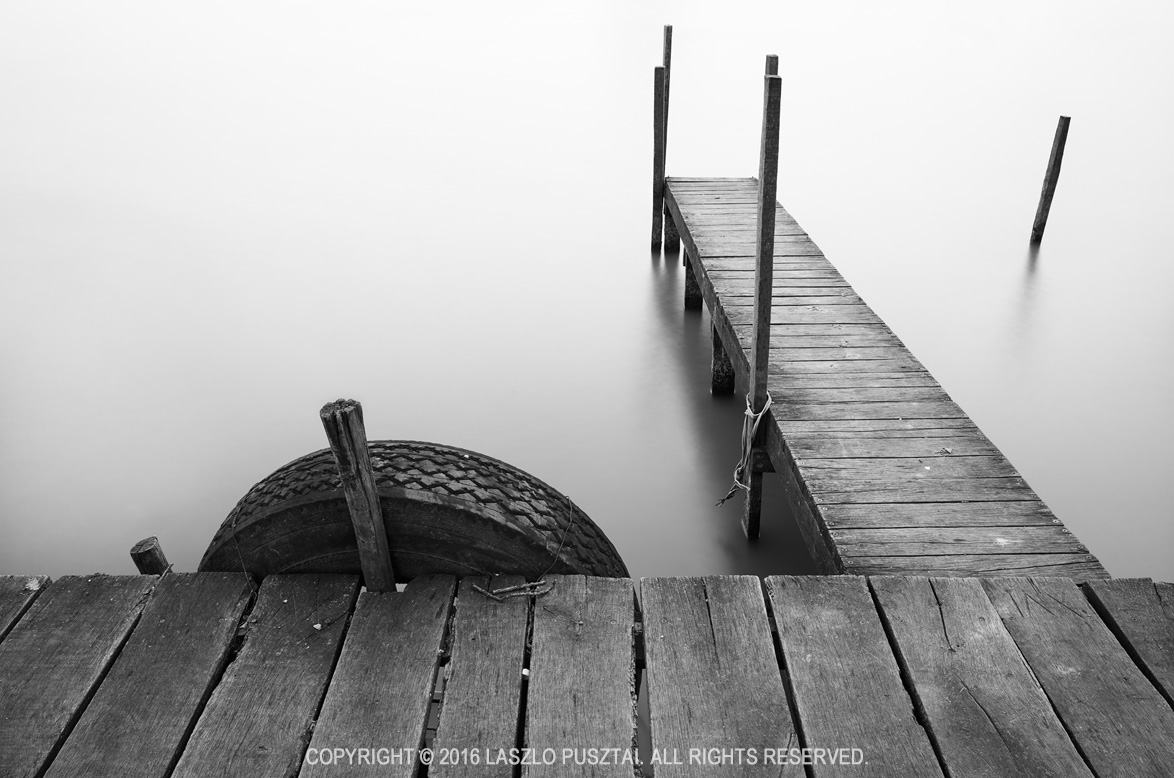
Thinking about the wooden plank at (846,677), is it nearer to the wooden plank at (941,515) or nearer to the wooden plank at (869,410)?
the wooden plank at (941,515)

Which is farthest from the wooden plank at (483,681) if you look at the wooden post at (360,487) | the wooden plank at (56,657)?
the wooden plank at (56,657)

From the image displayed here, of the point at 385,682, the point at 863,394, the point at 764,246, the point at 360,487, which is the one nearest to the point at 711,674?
the point at 385,682

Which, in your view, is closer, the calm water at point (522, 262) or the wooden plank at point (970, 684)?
the wooden plank at point (970, 684)

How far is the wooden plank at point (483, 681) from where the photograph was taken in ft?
5.56

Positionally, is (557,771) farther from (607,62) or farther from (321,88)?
(607,62)

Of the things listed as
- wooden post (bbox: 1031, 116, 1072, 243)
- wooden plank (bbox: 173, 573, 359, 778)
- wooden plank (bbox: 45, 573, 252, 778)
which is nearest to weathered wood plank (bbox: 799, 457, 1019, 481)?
wooden plank (bbox: 173, 573, 359, 778)

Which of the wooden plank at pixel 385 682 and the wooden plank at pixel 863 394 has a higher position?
the wooden plank at pixel 863 394

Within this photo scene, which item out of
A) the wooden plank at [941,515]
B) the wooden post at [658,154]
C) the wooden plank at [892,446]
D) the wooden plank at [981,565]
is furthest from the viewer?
the wooden post at [658,154]

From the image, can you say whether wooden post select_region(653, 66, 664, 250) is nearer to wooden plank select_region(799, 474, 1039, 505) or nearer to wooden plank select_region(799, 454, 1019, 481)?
wooden plank select_region(799, 454, 1019, 481)

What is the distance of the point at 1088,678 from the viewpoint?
1797 mm

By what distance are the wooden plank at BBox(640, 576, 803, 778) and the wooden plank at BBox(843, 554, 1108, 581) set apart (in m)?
0.43

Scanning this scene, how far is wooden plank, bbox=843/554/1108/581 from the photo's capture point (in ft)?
7.33

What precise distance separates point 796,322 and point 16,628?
2.76 metres

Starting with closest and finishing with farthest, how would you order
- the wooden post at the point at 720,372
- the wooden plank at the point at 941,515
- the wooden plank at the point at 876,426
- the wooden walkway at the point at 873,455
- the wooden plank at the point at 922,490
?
the wooden walkway at the point at 873,455
the wooden plank at the point at 941,515
the wooden plank at the point at 922,490
the wooden plank at the point at 876,426
the wooden post at the point at 720,372
